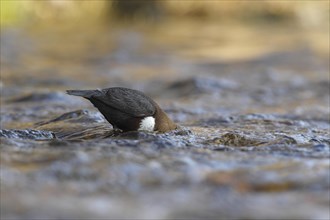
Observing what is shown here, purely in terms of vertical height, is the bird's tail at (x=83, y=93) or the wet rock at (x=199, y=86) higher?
the wet rock at (x=199, y=86)

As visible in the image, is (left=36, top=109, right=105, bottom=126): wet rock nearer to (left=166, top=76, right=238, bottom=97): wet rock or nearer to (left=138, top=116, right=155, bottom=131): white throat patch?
(left=138, top=116, right=155, bottom=131): white throat patch

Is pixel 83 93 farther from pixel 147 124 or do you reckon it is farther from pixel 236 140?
pixel 236 140

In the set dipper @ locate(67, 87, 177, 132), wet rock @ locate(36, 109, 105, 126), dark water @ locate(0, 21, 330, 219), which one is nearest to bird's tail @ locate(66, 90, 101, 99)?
dipper @ locate(67, 87, 177, 132)

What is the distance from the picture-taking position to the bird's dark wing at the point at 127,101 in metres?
5.32

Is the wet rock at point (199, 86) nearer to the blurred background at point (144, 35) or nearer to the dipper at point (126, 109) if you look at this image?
the blurred background at point (144, 35)

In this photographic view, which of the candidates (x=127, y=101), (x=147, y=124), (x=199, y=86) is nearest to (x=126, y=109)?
(x=127, y=101)

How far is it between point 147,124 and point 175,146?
0.69 meters

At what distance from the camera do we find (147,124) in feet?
18.0

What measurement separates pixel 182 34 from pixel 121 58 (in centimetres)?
561

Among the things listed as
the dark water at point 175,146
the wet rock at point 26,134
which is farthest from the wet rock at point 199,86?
the wet rock at point 26,134

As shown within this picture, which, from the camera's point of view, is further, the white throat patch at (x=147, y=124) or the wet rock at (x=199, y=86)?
the wet rock at (x=199, y=86)

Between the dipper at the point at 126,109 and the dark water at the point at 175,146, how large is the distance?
0.15 m

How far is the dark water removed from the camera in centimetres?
346

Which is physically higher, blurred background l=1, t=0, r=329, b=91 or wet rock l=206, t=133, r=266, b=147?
blurred background l=1, t=0, r=329, b=91
